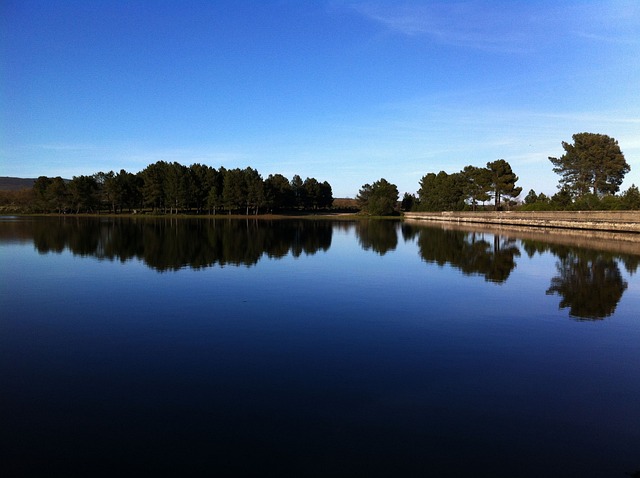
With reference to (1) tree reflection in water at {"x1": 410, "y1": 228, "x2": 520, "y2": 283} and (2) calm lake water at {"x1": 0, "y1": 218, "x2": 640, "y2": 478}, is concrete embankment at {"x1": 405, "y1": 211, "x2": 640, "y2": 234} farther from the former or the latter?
(2) calm lake water at {"x1": 0, "y1": 218, "x2": 640, "y2": 478}

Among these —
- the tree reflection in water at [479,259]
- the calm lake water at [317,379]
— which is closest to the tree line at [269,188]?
the tree reflection in water at [479,259]

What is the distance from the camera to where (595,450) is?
6.56 m

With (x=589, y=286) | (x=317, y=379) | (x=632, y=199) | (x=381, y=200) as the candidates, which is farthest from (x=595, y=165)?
(x=317, y=379)

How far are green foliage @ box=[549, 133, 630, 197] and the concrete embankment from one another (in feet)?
60.1

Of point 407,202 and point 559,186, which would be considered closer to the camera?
point 559,186

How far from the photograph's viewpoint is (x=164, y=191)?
13212 centimetres

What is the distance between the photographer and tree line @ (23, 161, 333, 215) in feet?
433

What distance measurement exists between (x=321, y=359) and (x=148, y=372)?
3.66 metres

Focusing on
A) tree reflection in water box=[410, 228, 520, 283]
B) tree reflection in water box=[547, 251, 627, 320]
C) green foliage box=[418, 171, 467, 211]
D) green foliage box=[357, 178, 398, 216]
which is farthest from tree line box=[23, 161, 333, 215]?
A: tree reflection in water box=[547, 251, 627, 320]

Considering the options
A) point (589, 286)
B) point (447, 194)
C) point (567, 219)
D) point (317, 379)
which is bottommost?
point (317, 379)

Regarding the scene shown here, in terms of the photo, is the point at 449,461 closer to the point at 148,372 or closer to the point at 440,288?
the point at 148,372

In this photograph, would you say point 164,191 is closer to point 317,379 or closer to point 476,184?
point 476,184

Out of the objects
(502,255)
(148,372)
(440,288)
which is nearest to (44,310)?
(148,372)

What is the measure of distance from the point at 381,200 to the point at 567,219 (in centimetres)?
8730
